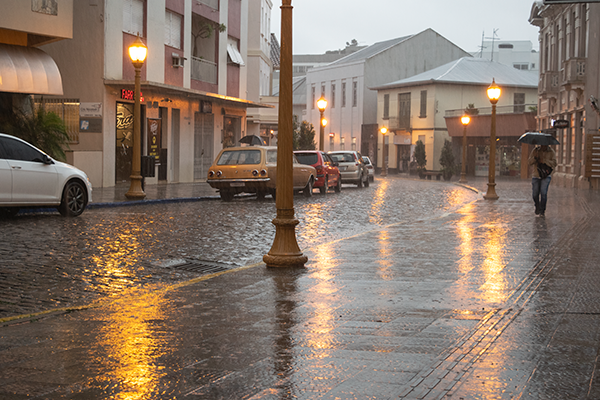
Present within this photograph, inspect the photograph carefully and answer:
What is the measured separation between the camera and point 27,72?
22.0 meters

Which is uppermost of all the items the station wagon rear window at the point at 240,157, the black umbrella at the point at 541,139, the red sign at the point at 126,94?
the red sign at the point at 126,94

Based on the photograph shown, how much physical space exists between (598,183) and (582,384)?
30.8 m

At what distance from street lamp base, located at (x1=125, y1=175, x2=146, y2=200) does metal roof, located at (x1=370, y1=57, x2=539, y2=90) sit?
4384cm

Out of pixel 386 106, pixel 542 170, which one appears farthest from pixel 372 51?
pixel 542 170

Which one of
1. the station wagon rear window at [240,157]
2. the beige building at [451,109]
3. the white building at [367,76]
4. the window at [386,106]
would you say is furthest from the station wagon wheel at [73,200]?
the white building at [367,76]

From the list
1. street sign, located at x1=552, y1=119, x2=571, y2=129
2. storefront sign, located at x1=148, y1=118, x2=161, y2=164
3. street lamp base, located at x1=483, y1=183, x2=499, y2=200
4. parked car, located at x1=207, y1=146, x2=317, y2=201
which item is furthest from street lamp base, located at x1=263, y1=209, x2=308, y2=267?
street sign, located at x1=552, y1=119, x2=571, y2=129

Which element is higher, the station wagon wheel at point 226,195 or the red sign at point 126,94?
the red sign at point 126,94

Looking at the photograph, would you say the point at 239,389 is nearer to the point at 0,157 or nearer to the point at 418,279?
the point at 418,279

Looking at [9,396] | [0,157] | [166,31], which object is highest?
[166,31]

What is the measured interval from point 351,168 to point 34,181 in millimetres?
21135

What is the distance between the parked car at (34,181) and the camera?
14.3 m

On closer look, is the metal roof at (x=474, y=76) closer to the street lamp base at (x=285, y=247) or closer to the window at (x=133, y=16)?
the window at (x=133, y=16)

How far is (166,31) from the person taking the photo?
3145 cm

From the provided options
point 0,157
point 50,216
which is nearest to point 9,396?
point 0,157
